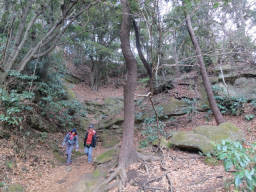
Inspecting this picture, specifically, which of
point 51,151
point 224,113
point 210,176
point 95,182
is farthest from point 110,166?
point 224,113

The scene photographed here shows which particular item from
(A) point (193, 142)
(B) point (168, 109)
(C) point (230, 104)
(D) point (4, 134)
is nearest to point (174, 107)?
(B) point (168, 109)

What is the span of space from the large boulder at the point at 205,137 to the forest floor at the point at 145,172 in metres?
0.30

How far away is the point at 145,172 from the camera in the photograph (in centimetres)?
508

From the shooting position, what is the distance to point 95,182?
17.2 ft

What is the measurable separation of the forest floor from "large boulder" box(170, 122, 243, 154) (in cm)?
30

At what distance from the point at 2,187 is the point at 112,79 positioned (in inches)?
713

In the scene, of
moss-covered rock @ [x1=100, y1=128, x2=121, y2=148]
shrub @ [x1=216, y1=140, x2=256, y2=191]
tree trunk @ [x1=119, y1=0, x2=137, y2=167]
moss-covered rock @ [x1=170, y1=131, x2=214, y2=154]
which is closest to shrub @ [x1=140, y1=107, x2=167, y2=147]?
moss-covered rock @ [x1=170, y1=131, x2=214, y2=154]

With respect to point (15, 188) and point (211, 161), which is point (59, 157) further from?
point (211, 161)

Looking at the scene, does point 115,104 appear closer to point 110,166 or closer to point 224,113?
point 224,113

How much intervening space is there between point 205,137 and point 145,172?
100 inches

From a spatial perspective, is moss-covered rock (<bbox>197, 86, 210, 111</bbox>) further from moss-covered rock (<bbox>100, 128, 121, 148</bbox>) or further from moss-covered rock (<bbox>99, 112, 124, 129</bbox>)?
moss-covered rock (<bbox>100, 128, 121, 148</bbox>)

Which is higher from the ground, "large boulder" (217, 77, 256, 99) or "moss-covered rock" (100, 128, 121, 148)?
"large boulder" (217, 77, 256, 99)

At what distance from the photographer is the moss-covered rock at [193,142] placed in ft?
18.4

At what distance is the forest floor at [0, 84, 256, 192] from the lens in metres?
4.18
